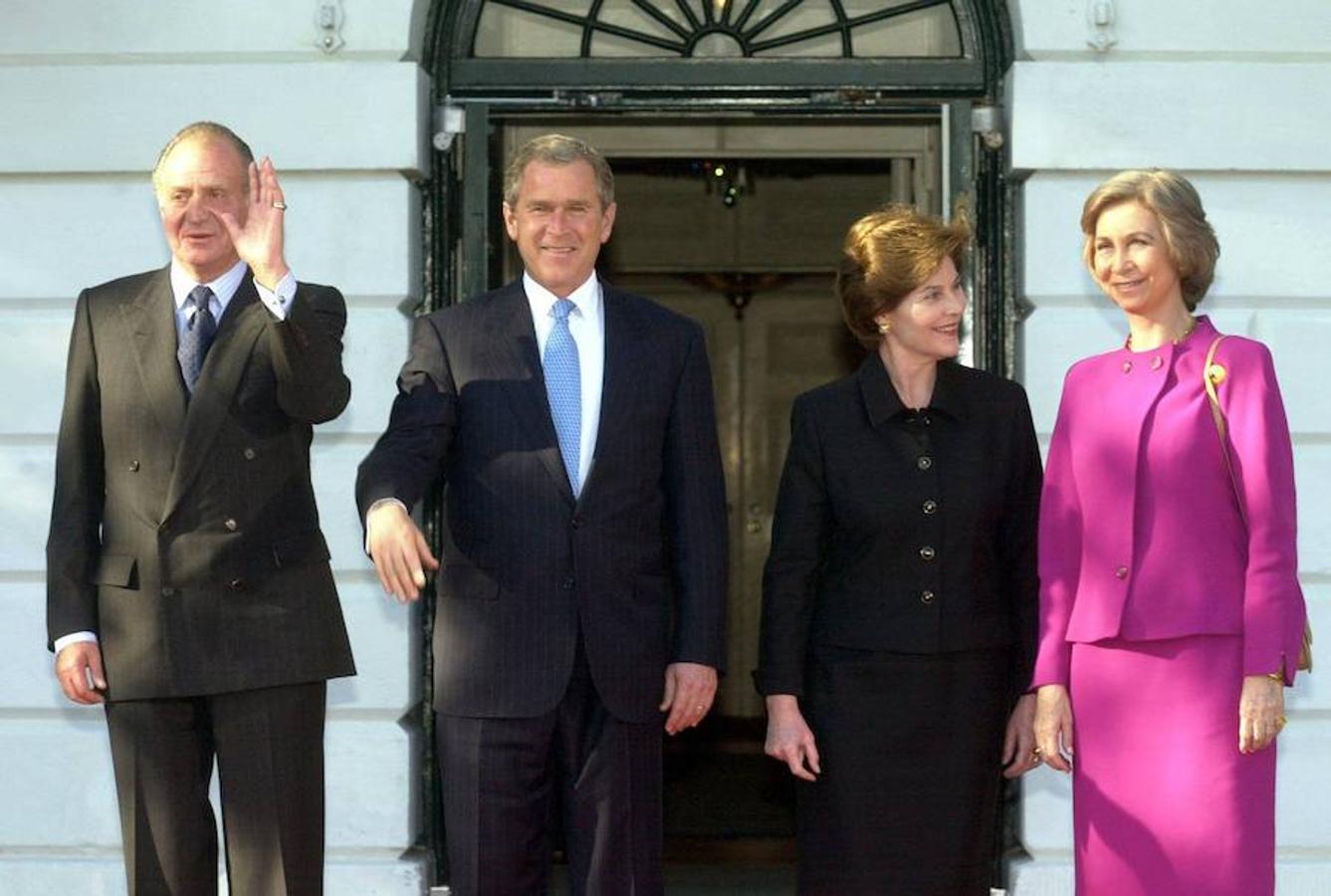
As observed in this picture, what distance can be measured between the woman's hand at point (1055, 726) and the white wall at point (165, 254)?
2.70 m

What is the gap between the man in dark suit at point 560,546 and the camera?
13.1ft

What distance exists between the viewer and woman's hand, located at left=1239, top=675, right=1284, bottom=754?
12.2ft

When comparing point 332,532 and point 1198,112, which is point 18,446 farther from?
point 1198,112

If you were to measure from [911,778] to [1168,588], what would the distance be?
733 mm

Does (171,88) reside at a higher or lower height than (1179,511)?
higher

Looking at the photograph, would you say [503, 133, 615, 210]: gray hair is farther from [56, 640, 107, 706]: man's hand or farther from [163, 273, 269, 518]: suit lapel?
[56, 640, 107, 706]: man's hand

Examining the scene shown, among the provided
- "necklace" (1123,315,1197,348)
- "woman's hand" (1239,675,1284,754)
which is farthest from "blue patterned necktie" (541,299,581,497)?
"woman's hand" (1239,675,1284,754)

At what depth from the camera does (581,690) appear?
402 centimetres

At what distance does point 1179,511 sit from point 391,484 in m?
1.49

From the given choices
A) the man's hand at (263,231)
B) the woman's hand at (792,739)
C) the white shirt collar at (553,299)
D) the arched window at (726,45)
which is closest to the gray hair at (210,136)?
the man's hand at (263,231)

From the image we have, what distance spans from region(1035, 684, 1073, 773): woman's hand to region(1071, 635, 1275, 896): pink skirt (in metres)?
0.04

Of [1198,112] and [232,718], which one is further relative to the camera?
[1198,112]

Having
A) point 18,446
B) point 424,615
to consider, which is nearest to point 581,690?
point 424,615

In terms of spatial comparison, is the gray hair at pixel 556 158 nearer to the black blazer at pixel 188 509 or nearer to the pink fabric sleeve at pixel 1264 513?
the black blazer at pixel 188 509
